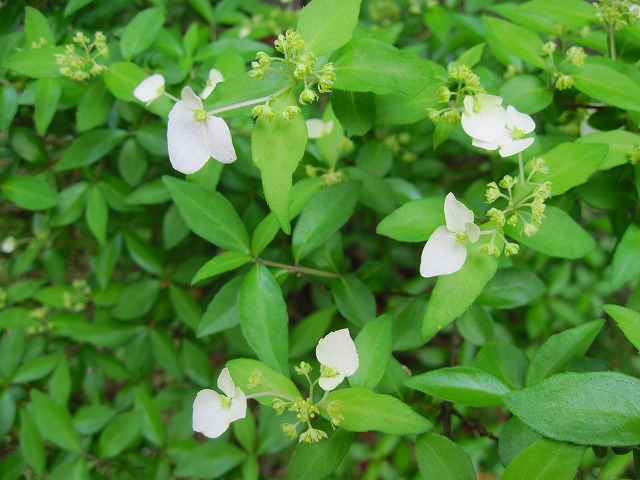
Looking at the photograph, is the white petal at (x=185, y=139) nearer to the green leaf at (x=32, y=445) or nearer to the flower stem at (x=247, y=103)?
the flower stem at (x=247, y=103)

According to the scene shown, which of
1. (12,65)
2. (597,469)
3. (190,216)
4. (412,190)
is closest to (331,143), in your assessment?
(412,190)

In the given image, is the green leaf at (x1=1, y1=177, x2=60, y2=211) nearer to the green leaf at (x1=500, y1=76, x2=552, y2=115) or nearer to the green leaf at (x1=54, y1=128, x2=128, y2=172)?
the green leaf at (x1=54, y1=128, x2=128, y2=172)

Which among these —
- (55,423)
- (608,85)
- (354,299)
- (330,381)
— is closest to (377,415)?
(330,381)

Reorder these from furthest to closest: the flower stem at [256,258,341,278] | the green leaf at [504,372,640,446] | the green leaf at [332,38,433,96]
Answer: the flower stem at [256,258,341,278]
the green leaf at [332,38,433,96]
the green leaf at [504,372,640,446]

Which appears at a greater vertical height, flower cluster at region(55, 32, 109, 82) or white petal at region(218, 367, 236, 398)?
flower cluster at region(55, 32, 109, 82)

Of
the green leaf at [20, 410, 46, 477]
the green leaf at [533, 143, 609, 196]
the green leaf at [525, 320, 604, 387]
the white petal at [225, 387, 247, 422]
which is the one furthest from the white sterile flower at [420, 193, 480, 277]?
the green leaf at [20, 410, 46, 477]

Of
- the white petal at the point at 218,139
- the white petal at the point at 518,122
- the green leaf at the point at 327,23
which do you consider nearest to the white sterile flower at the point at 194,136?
the white petal at the point at 218,139

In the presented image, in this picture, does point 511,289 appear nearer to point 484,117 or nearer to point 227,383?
point 484,117
